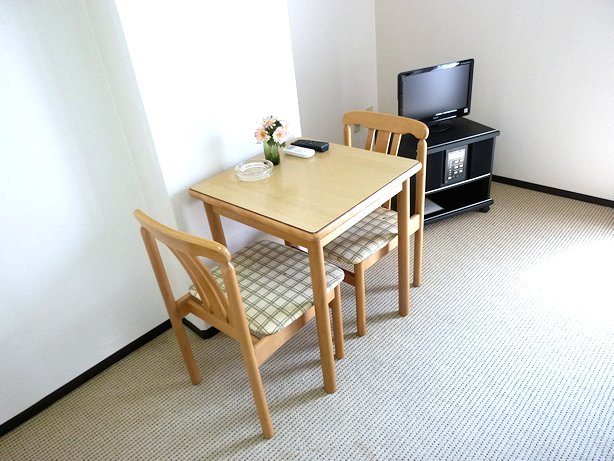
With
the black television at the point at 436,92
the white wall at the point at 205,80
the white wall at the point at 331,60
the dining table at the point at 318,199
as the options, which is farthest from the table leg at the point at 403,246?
the white wall at the point at 331,60

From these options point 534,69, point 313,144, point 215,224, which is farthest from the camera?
point 534,69

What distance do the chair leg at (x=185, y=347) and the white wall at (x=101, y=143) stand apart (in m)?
0.38

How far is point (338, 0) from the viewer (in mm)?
2902

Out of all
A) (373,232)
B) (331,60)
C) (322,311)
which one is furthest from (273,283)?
(331,60)

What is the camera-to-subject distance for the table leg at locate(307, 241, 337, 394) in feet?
4.58

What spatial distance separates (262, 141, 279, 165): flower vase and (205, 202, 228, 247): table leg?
0.31 meters

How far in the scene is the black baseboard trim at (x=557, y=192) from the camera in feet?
8.81

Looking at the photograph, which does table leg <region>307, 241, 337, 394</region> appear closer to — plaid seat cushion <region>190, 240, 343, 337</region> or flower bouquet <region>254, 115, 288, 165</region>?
plaid seat cushion <region>190, 240, 343, 337</region>

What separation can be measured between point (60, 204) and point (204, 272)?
2.30ft

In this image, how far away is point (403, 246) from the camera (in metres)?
1.88

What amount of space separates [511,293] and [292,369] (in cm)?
110

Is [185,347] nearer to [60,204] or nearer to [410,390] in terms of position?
[60,204]

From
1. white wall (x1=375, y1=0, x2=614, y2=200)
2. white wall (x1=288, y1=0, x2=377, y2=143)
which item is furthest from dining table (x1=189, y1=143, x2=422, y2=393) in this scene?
white wall (x1=375, y1=0, x2=614, y2=200)

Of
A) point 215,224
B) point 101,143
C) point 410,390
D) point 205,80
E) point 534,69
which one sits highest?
point 205,80
